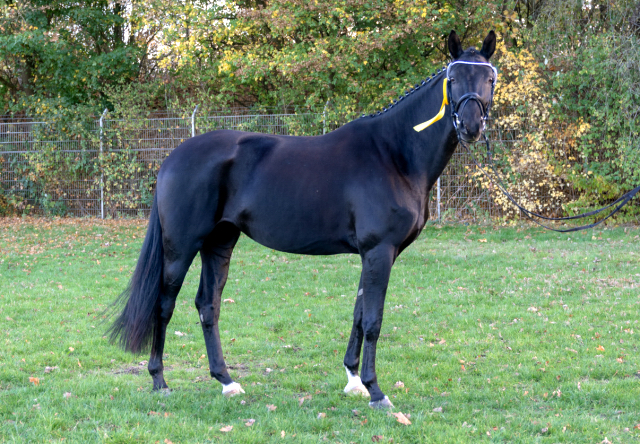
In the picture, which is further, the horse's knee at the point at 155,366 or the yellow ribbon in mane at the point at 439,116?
the horse's knee at the point at 155,366

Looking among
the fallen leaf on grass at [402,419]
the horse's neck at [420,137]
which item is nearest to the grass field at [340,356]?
the fallen leaf on grass at [402,419]

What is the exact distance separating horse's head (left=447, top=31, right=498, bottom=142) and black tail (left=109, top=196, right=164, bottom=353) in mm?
2351

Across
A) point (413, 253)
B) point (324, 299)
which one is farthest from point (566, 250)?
point (324, 299)

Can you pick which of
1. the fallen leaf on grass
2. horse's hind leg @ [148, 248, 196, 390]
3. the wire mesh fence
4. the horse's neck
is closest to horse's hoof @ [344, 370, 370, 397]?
the fallen leaf on grass

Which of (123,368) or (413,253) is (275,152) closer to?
(123,368)

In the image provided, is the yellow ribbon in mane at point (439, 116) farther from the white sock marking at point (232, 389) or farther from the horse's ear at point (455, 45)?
the white sock marking at point (232, 389)

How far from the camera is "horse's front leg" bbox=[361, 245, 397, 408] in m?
3.93

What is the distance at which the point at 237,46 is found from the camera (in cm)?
1661

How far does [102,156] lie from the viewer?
50.0 feet

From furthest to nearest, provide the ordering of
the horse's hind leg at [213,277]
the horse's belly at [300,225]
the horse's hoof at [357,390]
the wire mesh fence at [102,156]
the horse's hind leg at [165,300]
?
the wire mesh fence at [102,156] < the horse's hind leg at [213,277] < the horse's hind leg at [165,300] < the horse's hoof at [357,390] < the horse's belly at [300,225]

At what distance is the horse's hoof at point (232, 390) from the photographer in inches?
169

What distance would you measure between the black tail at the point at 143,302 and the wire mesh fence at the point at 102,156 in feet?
31.9

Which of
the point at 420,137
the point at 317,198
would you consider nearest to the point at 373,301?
the point at 317,198

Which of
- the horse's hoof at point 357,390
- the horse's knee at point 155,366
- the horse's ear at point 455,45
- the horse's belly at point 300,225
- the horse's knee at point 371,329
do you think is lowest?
the horse's hoof at point 357,390
